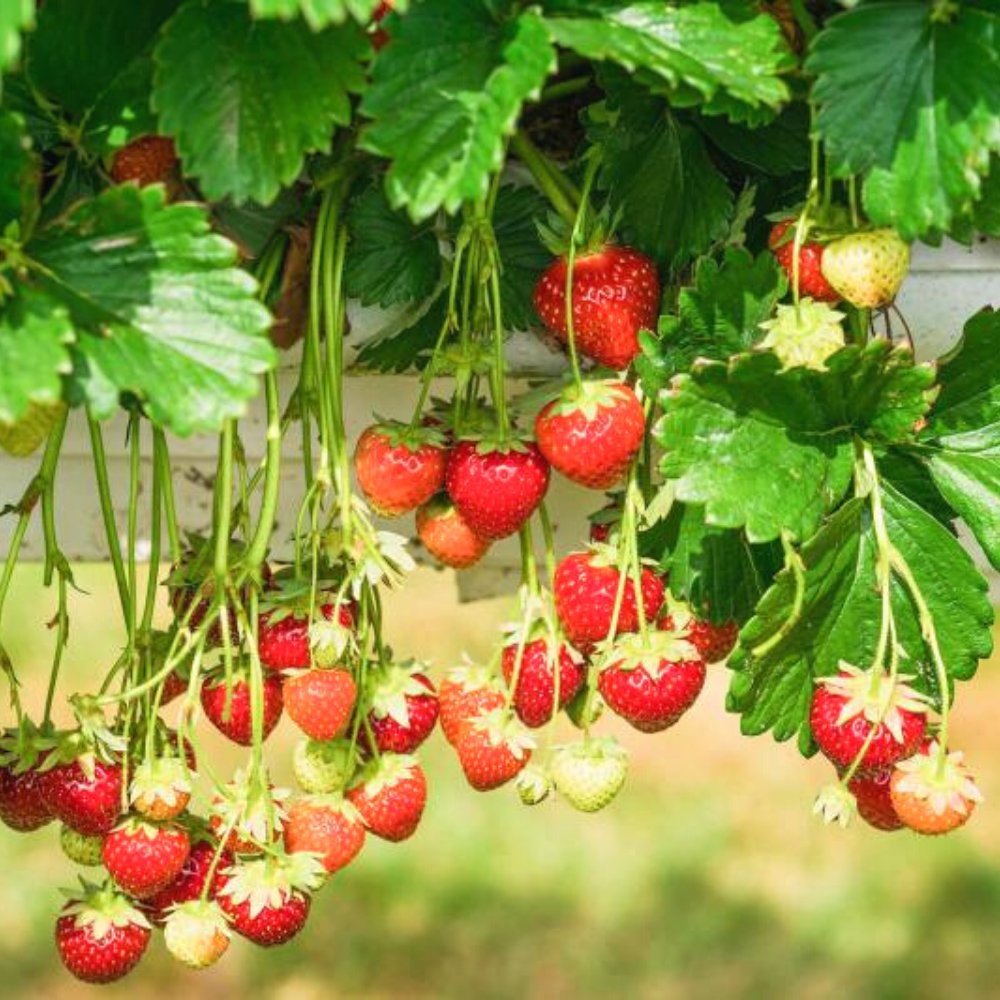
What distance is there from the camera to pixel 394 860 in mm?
2529

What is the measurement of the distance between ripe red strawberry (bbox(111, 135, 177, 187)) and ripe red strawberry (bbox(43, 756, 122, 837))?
283mm

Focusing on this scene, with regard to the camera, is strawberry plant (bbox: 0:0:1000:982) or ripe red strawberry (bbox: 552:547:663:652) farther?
ripe red strawberry (bbox: 552:547:663:652)

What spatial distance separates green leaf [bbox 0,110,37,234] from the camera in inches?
30.6

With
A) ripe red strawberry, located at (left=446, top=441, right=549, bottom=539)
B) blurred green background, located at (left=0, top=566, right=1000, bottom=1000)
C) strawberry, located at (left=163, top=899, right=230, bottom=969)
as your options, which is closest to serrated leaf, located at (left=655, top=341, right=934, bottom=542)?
ripe red strawberry, located at (left=446, top=441, right=549, bottom=539)

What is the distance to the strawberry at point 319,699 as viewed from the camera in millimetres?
933

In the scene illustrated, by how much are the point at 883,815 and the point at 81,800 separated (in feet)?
1.28

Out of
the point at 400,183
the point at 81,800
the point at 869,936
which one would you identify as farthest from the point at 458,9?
the point at 869,936

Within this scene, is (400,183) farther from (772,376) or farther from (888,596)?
(888,596)

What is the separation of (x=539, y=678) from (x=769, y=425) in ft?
0.61

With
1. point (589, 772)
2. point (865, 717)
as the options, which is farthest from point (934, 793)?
point (589, 772)

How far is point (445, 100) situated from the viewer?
788 mm

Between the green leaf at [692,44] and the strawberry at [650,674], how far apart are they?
0.88 feet

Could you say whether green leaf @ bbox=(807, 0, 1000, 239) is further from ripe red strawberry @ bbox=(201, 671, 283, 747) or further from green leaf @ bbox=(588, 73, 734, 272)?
ripe red strawberry @ bbox=(201, 671, 283, 747)

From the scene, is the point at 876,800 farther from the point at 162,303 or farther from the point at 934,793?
the point at 162,303
